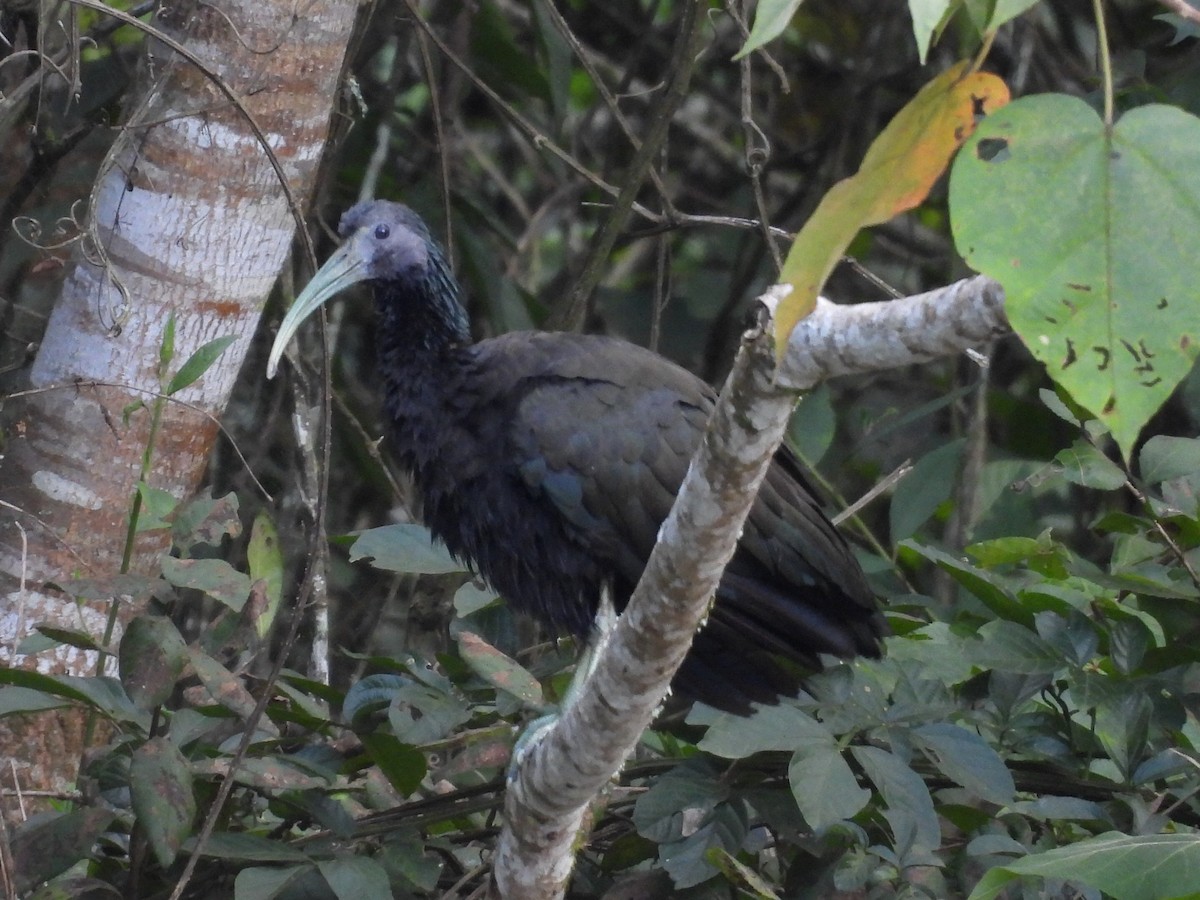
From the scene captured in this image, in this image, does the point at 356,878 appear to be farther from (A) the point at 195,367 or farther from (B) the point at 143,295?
(B) the point at 143,295

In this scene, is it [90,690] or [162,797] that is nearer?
[162,797]

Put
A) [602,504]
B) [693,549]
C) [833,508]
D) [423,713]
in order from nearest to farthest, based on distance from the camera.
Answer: [693,549] → [423,713] → [602,504] → [833,508]

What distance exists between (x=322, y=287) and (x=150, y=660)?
1.49 m

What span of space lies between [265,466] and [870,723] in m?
2.61

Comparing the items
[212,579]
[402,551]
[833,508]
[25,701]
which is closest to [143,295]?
[402,551]

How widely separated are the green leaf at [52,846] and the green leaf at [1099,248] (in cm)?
179

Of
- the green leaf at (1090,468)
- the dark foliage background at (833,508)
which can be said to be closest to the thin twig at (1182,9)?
the dark foliage background at (833,508)

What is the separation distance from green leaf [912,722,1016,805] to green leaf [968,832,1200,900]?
0.30 meters

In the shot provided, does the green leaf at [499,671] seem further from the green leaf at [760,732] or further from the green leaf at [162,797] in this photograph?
the green leaf at [162,797]

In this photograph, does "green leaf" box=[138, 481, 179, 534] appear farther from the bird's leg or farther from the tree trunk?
the bird's leg

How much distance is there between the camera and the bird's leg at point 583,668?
2.65 m

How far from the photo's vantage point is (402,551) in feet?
9.70

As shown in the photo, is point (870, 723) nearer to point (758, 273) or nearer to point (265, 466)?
point (265, 466)

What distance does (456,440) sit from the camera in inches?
133
